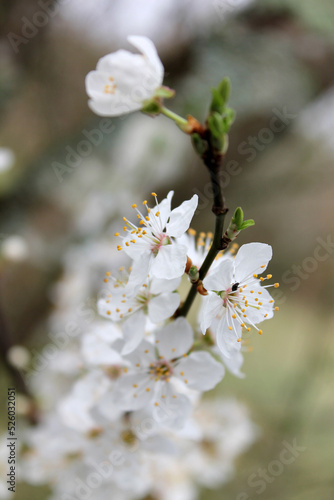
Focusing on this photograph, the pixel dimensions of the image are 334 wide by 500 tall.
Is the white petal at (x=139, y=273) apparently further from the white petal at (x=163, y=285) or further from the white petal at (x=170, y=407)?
the white petal at (x=170, y=407)

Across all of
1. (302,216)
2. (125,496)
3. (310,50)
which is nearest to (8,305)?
(125,496)

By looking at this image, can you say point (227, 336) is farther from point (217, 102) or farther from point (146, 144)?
point (146, 144)

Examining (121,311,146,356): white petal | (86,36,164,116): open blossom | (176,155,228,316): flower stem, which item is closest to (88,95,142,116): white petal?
(86,36,164,116): open blossom

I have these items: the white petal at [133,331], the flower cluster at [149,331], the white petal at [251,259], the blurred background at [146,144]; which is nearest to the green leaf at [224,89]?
the flower cluster at [149,331]

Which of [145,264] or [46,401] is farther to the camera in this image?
[46,401]

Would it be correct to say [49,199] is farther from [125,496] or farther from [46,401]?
[125,496]

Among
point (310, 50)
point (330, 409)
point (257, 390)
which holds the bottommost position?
point (257, 390)

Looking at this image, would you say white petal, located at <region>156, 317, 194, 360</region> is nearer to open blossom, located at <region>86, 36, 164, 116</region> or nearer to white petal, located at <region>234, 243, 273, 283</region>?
white petal, located at <region>234, 243, 273, 283</region>
